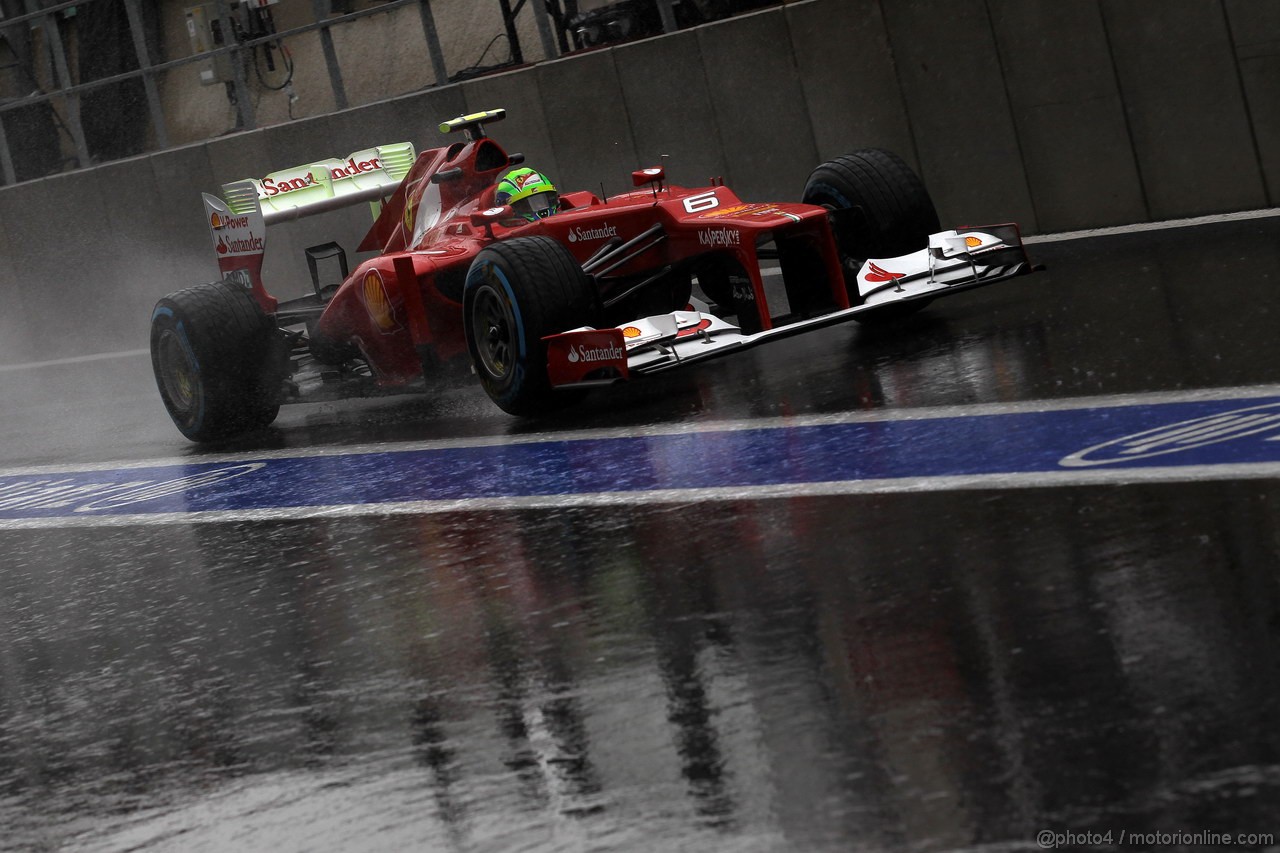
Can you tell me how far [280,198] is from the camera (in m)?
11.9

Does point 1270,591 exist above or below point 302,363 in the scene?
below

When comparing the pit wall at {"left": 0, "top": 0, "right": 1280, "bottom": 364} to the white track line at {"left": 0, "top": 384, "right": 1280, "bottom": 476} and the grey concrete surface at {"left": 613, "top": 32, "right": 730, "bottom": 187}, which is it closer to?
the grey concrete surface at {"left": 613, "top": 32, "right": 730, "bottom": 187}

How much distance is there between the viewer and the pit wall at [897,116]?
10.9 m

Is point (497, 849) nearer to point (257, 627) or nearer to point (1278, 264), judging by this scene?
point (257, 627)

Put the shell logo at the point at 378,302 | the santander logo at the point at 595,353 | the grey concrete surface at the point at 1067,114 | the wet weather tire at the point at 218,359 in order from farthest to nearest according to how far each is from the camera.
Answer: the grey concrete surface at the point at 1067,114 < the wet weather tire at the point at 218,359 < the shell logo at the point at 378,302 < the santander logo at the point at 595,353

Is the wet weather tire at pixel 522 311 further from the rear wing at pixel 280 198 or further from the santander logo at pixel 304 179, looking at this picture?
the santander logo at pixel 304 179

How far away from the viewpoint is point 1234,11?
10656 mm

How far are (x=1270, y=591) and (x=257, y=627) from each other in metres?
3.59

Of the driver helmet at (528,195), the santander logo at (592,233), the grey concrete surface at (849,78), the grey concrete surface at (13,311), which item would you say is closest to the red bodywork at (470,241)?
the santander logo at (592,233)

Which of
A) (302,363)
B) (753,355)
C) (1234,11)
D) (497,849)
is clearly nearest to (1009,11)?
(1234,11)

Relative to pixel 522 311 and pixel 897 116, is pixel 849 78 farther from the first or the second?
pixel 522 311

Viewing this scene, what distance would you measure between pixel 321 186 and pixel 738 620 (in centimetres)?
761

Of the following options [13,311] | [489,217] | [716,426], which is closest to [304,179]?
[489,217]

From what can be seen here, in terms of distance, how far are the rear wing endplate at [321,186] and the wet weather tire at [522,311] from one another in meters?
2.85
